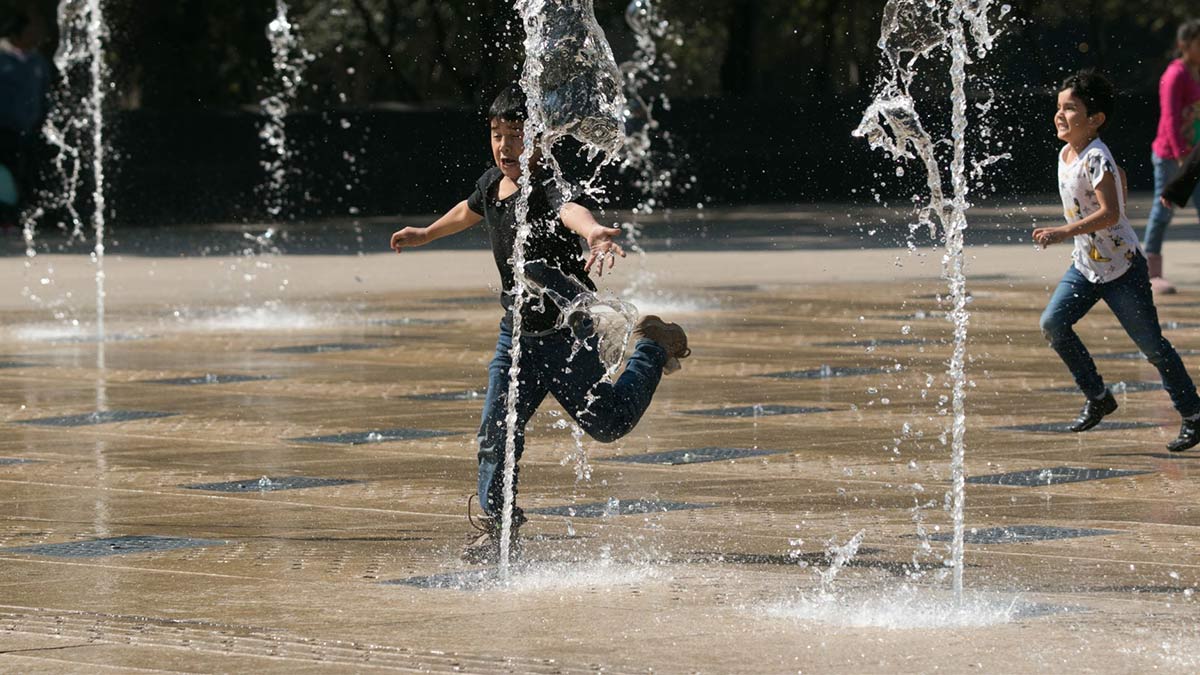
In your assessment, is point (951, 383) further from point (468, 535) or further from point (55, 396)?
point (468, 535)

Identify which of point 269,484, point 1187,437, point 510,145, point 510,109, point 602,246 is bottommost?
point 269,484

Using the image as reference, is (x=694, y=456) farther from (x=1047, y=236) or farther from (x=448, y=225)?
(x=448, y=225)

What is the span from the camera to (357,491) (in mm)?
8422

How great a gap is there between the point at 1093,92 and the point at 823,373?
334 cm

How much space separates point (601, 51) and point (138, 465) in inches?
85.9

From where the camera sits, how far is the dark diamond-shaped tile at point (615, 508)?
25.9ft

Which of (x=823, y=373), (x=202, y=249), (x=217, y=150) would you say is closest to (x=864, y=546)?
(x=823, y=373)

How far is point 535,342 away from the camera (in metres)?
7.06

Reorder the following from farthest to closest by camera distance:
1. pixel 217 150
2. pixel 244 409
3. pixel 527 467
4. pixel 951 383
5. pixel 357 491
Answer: pixel 217 150 → pixel 951 383 → pixel 244 409 → pixel 527 467 → pixel 357 491

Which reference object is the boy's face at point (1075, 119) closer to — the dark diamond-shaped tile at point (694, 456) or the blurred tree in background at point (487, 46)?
the dark diamond-shaped tile at point (694, 456)

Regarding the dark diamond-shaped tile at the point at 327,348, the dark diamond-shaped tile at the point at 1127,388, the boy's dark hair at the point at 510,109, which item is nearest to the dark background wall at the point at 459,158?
the dark diamond-shaped tile at the point at 327,348

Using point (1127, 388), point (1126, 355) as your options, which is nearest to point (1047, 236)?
point (1127, 388)

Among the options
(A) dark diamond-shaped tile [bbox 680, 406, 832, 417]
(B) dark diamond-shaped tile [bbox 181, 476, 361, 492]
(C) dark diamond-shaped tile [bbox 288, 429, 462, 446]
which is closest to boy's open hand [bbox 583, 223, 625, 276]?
(B) dark diamond-shaped tile [bbox 181, 476, 361, 492]

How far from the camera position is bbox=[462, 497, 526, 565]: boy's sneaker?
695cm
